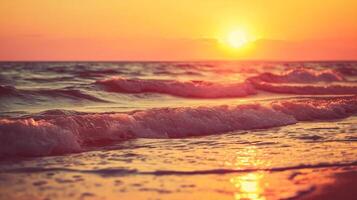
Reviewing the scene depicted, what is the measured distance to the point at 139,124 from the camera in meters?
10.3

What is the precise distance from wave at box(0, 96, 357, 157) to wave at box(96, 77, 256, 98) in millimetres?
7617

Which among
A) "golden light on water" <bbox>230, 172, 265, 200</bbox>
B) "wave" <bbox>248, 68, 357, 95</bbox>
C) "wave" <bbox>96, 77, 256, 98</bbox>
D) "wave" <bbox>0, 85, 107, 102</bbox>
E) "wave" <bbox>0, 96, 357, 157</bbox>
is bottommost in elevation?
"golden light on water" <bbox>230, 172, 265, 200</bbox>

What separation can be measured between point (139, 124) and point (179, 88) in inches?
468

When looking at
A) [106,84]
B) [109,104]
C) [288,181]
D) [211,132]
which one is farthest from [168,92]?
[288,181]

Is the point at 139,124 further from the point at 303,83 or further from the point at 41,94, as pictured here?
the point at 303,83

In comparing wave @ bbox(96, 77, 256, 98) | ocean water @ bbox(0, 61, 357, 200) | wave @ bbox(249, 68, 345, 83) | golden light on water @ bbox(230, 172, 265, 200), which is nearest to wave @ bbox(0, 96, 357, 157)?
ocean water @ bbox(0, 61, 357, 200)

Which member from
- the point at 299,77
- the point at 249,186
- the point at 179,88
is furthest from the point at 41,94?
the point at 299,77

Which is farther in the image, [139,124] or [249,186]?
[139,124]

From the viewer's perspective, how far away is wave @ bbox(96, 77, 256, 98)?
21266 millimetres

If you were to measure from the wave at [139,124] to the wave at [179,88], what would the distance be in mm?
7617

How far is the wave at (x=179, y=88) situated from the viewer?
21.3 meters

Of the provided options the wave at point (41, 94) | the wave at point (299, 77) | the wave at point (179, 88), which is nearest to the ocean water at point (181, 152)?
the wave at point (41, 94)

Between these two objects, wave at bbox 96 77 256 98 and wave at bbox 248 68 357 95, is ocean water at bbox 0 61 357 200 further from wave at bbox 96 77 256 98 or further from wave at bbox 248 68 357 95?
wave at bbox 248 68 357 95

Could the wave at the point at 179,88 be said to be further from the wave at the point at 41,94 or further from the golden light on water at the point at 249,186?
the golden light on water at the point at 249,186
